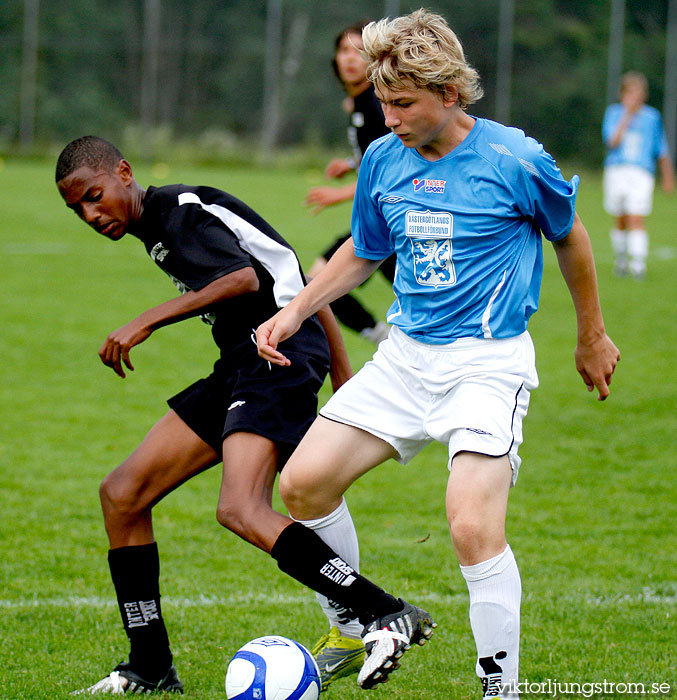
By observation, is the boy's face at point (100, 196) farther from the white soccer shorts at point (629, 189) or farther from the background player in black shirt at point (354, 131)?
the white soccer shorts at point (629, 189)

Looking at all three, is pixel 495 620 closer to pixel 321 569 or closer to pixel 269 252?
pixel 321 569

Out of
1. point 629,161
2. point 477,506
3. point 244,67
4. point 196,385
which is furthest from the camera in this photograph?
point 244,67

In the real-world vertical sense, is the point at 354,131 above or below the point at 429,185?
below

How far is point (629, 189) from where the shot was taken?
1362 centimetres

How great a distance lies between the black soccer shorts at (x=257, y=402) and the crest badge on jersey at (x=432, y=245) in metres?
0.62

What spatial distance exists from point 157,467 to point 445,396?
1004 mm

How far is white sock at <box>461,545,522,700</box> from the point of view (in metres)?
2.79

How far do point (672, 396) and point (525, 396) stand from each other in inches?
186

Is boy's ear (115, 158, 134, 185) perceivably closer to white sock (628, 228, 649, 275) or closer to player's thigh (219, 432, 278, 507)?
player's thigh (219, 432, 278, 507)

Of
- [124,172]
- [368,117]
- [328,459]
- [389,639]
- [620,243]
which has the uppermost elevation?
[124,172]

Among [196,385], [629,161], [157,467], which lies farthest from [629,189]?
[157,467]

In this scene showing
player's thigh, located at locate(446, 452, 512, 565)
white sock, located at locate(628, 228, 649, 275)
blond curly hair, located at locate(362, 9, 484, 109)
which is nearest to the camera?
player's thigh, located at locate(446, 452, 512, 565)

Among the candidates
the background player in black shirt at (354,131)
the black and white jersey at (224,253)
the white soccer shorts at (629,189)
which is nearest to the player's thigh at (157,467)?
the black and white jersey at (224,253)

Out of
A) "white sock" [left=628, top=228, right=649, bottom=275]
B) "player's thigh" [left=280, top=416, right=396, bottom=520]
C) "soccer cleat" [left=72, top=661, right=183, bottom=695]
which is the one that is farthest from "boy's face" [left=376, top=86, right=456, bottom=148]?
"white sock" [left=628, top=228, right=649, bottom=275]
